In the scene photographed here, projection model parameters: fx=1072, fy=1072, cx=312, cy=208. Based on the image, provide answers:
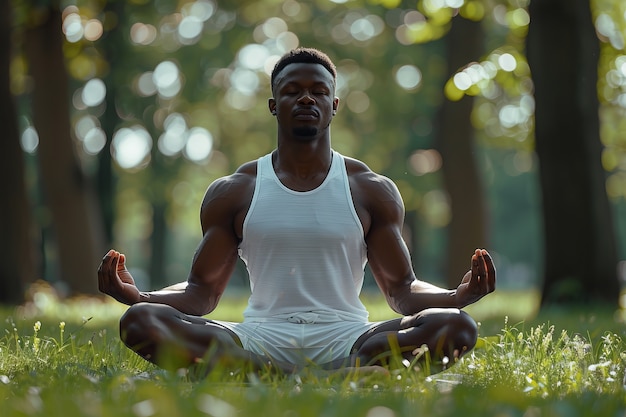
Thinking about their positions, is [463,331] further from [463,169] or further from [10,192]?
[463,169]

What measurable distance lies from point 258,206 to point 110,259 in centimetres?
99

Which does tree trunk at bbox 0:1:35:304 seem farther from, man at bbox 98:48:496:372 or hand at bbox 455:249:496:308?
hand at bbox 455:249:496:308

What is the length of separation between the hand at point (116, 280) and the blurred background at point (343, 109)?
7.22m

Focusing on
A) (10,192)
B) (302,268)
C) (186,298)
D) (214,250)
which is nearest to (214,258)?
(214,250)

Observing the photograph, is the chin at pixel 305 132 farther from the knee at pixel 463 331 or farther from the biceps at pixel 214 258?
the knee at pixel 463 331

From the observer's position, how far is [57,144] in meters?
18.5

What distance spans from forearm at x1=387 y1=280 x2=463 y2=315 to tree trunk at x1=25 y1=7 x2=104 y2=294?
13095 mm

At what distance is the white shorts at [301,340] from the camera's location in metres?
5.91

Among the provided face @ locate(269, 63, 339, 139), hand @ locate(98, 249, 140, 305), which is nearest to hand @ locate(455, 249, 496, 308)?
face @ locate(269, 63, 339, 139)

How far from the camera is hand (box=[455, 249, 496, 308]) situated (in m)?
5.43

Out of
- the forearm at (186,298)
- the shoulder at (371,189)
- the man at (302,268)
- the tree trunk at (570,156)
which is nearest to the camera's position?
the man at (302,268)

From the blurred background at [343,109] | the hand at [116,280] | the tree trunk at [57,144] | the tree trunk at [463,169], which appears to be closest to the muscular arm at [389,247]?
the hand at [116,280]

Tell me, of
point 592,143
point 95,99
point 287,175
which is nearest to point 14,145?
point 592,143

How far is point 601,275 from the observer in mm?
12117
